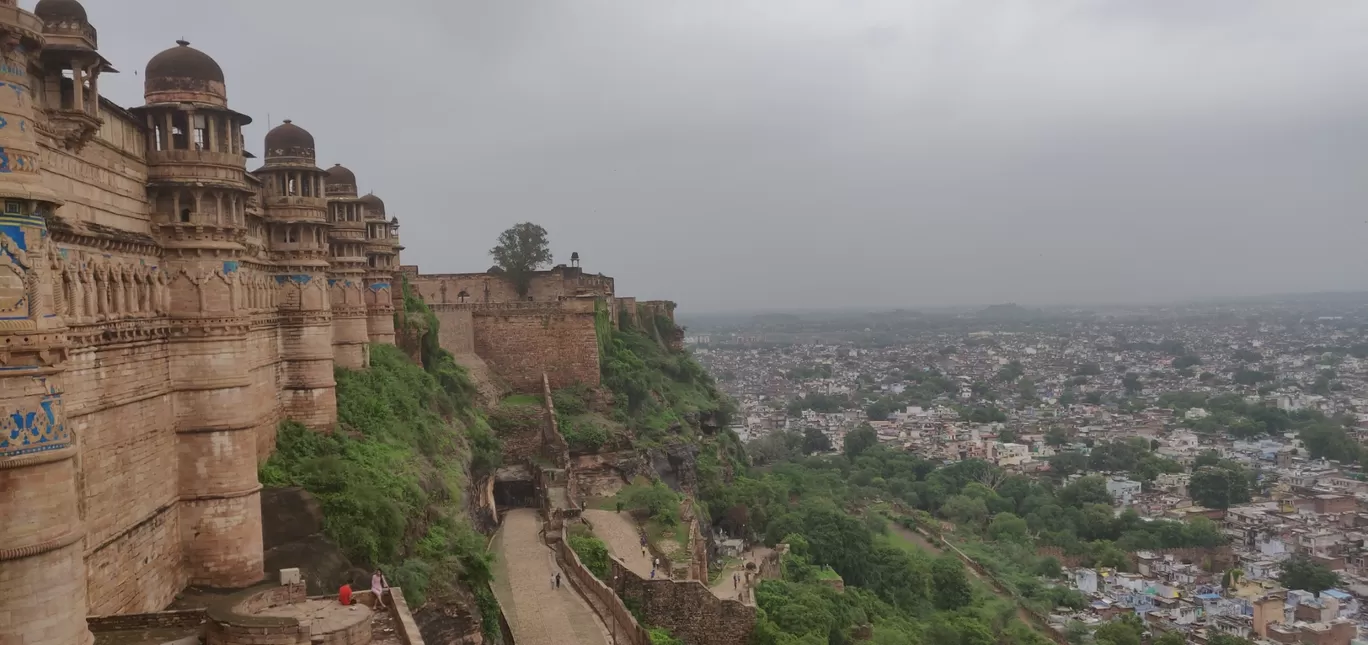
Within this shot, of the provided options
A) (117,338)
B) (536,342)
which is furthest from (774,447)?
(117,338)

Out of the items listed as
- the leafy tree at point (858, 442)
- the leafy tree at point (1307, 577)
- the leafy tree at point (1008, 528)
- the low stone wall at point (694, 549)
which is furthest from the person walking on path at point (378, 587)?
the leafy tree at point (858, 442)

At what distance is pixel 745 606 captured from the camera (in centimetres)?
2075

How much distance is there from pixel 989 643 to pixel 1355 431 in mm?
61290

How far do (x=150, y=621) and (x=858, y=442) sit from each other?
65.0 m

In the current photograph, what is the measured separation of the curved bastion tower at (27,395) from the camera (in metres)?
7.32

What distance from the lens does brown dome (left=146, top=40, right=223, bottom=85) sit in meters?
12.1

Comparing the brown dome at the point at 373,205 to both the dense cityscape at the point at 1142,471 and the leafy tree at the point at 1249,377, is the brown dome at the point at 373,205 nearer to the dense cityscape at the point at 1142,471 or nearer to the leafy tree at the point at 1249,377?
the dense cityscape at the point at 1142,471

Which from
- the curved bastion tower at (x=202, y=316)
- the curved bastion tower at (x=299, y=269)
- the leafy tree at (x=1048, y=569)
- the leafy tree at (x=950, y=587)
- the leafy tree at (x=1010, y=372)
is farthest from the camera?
the leafy tree at (x=1010, y=372)

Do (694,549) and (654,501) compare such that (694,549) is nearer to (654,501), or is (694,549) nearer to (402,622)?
(654,501)

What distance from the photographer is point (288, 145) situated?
17297 mm

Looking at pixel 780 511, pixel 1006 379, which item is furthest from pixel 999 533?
pixel 1006 379

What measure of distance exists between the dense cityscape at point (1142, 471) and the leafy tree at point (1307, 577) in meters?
0.08

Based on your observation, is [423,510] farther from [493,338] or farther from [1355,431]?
[1355,431]

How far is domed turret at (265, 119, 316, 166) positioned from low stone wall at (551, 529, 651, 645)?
9.59 metres
